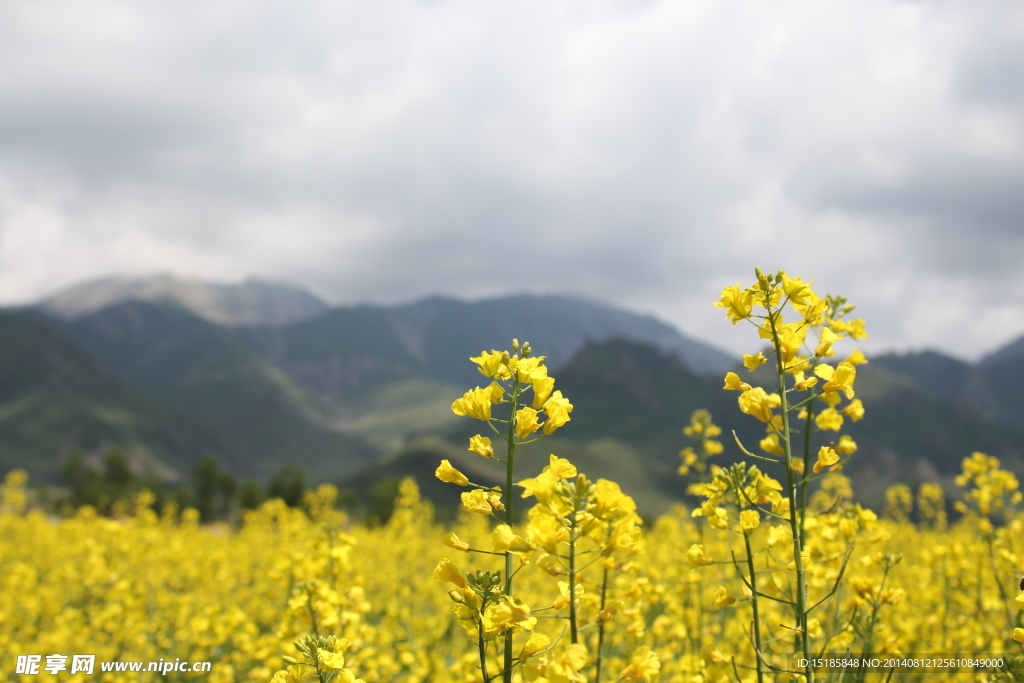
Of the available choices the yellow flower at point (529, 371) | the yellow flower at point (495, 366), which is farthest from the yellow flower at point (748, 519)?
the yellow flower at point (495, 366)

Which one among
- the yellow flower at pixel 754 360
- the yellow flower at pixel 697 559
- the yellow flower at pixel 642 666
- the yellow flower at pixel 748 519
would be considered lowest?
the yellow flower at pixel 642 666

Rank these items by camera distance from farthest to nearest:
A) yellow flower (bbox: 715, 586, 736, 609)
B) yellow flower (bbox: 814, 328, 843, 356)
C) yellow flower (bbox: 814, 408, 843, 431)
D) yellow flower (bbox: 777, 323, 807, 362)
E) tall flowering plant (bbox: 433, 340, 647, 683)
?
yellow flower (bbox: 814, 408, 843, 431)
yellow flower (bbox: 715, 586, 736, 609)
yellow flower (bbox: 814, 328, 843, 356)
yellow flower (bbox: 777, 323, 807, 362)
tall flowering plant (bbox: 433, 340, 647, 683)

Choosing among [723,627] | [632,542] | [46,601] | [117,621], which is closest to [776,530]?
[632,542]

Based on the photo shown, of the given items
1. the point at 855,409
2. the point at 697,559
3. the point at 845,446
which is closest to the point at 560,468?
the point at 697,559

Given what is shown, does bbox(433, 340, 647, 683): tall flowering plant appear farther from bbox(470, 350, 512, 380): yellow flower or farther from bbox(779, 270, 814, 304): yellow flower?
bbox(779, 270, 814, 304): yellow flower

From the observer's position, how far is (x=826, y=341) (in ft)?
11.6

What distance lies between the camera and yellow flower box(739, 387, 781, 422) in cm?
337

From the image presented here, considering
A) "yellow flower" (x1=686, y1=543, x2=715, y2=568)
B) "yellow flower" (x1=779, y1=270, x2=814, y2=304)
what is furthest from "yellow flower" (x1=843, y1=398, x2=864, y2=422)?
"yellow flower" (x1=686, y1=543, x2=715, y2=568)

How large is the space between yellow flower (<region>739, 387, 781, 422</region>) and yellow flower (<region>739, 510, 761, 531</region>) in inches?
24.7

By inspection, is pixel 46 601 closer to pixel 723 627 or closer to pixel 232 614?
pixel 232 614

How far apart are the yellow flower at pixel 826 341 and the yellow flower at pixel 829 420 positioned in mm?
690

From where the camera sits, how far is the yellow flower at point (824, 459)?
3.44 meters

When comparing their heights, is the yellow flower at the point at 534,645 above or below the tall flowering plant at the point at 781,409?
below

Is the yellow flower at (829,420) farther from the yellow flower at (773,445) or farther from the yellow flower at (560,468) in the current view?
the yellow flower at (560,468)
